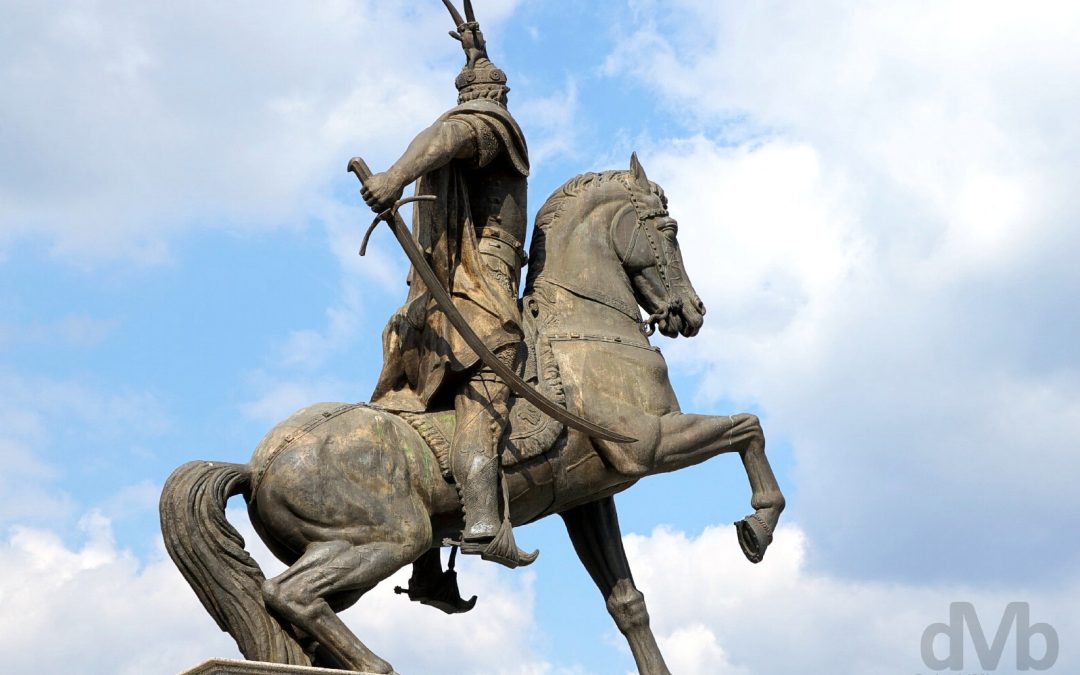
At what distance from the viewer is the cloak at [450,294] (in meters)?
11.0

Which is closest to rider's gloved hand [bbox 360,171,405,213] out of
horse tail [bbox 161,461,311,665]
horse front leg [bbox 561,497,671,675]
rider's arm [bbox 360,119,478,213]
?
rider's arm [bbox 360,119,478,213]

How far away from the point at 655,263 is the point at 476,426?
1628 millimetres

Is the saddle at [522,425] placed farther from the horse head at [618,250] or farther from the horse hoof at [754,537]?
the horse hoof at [754,537]

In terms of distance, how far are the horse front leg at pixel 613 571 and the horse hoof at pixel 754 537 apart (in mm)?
814

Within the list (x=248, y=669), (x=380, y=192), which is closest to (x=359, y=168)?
(x=380, y=192)

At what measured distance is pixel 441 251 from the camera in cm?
1109

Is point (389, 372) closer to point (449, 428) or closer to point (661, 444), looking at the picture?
point (449, 428)

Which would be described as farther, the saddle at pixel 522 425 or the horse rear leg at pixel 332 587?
the saddle at pixel 522 425

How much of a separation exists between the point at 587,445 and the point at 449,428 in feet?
2.44

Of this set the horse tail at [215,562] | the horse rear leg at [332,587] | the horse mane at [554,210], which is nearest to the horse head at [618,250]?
the horse mane at [554,210]

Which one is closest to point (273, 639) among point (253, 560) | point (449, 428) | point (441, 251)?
point (253, 560)

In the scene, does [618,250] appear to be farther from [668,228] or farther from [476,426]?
[476,426]

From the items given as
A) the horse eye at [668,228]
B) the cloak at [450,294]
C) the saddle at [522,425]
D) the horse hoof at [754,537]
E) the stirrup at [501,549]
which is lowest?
the stirrup at [501,549]

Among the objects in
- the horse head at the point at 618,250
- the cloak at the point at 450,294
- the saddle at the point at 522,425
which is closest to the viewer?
the saddle at the point at 522,425
